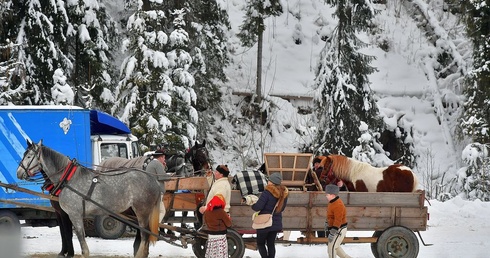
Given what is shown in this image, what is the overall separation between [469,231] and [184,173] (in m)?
7.46

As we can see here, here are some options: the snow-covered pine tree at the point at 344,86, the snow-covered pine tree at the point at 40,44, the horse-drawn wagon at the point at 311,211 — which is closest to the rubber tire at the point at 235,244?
the horse-drawn wagon at the point at 311,211

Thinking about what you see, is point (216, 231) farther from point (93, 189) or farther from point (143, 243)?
point (93, 189)

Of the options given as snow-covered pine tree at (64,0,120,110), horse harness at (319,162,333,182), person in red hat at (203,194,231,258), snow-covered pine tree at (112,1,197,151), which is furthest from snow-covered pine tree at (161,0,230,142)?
person in red hat at (203,194,231,258)

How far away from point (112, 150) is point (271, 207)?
24.3ft

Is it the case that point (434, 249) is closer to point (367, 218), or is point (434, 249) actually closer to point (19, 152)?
point (367, 218)

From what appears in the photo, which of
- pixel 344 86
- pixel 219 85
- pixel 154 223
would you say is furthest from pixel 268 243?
pixel 219 85

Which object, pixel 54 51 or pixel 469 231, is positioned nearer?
pixel 469 231

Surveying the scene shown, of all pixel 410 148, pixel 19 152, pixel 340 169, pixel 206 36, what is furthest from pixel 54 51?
pixel 410 148

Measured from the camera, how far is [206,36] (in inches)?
1131

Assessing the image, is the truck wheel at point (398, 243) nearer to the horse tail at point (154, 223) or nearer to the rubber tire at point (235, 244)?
the rubber tire at point (235, 244)

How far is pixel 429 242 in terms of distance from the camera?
50.0ft

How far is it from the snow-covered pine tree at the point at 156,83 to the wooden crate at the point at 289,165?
41.5 feet

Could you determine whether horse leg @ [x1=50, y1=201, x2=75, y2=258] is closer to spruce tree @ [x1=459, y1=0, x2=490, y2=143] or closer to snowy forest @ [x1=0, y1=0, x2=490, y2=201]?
snowy forest @ [x1=0, y1=0, x2=490, y2=201]

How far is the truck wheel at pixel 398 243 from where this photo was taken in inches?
454
